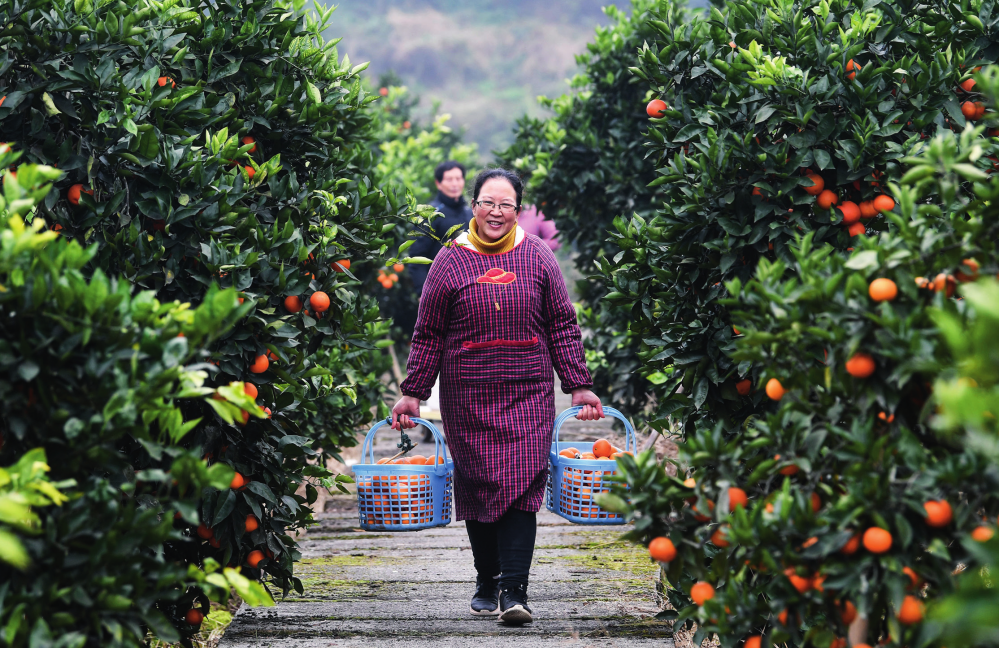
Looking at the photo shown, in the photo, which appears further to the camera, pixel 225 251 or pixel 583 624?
pixel 583 624

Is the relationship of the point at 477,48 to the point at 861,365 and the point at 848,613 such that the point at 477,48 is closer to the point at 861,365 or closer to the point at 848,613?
the point at 861,365

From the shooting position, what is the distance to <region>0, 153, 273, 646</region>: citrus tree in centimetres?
187

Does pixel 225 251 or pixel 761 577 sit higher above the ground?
pixel 225 251

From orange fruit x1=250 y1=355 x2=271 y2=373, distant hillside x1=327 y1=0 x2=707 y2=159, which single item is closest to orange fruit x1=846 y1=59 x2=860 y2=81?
orange fruit x1=250 y1=355 x2=271 y2=373

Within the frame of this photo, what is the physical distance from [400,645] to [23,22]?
7.54ft

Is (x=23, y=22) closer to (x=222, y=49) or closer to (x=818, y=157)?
(x=222, y=49)

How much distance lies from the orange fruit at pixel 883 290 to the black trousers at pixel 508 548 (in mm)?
1940

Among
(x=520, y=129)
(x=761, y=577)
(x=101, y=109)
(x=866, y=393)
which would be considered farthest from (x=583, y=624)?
(x=520, y=129)

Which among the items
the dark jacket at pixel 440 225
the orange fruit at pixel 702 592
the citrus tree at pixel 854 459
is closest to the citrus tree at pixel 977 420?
the citrus tree at pixel 854 459

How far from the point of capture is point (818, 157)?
2.91 metres

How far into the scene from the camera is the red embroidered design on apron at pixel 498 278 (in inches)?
145

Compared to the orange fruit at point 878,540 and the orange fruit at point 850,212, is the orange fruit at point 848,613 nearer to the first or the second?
the orange fruit at point 878,540

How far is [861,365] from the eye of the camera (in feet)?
6.59

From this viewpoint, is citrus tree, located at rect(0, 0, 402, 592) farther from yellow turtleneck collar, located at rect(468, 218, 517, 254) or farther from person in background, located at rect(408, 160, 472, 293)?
person in background, located at rect(408, 160, 472, 293)
